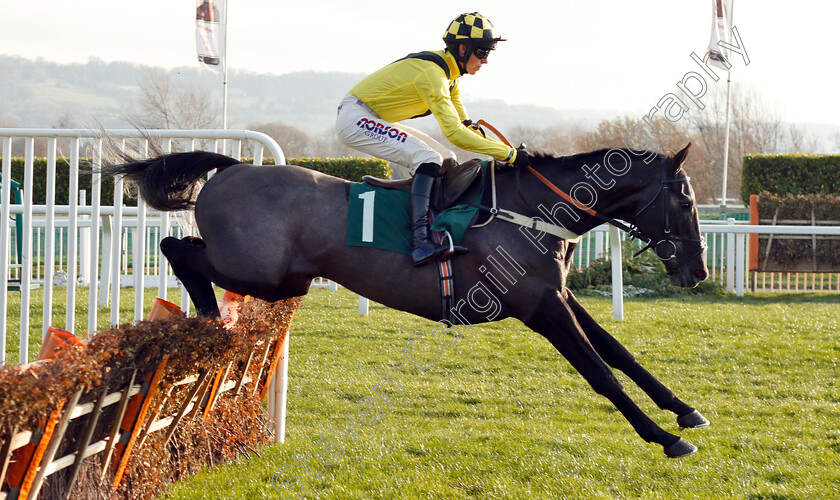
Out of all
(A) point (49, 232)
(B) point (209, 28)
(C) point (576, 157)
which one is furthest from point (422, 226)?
(B) point (209, 28)

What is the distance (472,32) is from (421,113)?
478 millimetres

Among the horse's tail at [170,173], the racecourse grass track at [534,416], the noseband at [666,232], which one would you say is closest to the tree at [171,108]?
the racecourse grass track at [534,416]

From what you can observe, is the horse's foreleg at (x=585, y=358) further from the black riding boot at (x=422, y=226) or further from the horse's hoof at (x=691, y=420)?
the black riding boot at (x=422, y=226)

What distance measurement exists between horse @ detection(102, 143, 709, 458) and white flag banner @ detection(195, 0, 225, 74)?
38.3 feet

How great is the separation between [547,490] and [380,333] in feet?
11.8

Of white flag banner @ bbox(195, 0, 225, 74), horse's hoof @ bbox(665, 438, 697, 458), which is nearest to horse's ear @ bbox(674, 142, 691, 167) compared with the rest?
horse's hoof @ bbox(665, 438, 697, 458)

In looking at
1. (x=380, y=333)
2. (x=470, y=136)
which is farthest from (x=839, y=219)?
(x=470, y=136)

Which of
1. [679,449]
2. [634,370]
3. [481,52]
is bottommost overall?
[679,449]

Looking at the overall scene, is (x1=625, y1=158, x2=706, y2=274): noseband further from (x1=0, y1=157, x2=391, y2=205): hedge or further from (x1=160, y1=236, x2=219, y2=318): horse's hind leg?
(x1=0, y1=157, x2=391, y2=205): hedge

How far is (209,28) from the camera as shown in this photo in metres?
14.3

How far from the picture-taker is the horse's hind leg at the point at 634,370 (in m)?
3.50

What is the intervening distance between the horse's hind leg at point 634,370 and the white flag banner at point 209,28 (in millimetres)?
12291

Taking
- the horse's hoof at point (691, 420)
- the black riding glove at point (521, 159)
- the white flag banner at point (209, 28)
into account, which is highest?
the white flag banner at point (209, 28)

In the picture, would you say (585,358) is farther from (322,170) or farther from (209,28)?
(209,28)
